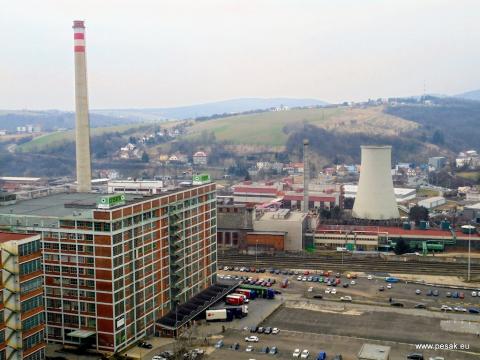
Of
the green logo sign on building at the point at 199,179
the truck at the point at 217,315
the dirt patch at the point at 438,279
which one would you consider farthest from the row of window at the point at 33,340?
the dirt patch at the point at 438,279

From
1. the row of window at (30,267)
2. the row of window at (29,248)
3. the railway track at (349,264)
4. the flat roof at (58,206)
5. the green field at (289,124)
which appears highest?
the green field at (289,124)

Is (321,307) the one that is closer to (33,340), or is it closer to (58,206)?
(58,206)

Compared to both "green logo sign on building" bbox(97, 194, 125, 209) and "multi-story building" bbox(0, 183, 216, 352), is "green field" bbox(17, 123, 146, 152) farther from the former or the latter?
"green logo sign on building" bbox(97, 194, 125, 209)

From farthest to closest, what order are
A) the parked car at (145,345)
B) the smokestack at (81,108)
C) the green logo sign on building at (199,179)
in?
the smokestack at (81,108) < the green logo sign on building at (199,179) < the parked car at (145,345)

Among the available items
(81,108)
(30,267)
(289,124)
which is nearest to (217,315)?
(30,267)

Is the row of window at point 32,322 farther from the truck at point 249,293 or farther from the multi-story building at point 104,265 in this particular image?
the truck at point 249,293

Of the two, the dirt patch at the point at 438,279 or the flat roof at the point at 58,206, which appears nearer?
the flat roof at the point at 58,206
